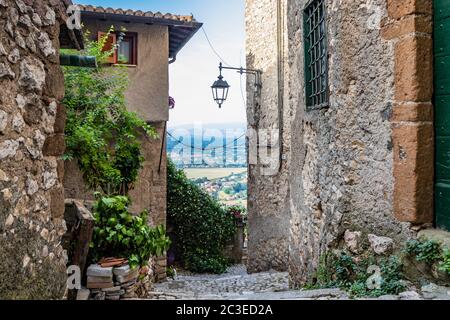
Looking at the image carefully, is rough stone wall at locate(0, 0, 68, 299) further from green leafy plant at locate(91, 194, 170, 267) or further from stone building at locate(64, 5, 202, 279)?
stone building at locate(64, 5, 202, 279)

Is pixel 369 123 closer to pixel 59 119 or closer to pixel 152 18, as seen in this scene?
pixel 59 119

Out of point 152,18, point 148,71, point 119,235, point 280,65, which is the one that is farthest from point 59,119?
point 280,65

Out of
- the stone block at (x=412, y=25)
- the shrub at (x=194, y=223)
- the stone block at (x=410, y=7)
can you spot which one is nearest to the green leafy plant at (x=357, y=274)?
the stone block at (x=412, y=25)

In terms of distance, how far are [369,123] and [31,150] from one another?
2234mm

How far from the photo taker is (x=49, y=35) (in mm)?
2592

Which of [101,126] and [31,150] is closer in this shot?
[31,150]

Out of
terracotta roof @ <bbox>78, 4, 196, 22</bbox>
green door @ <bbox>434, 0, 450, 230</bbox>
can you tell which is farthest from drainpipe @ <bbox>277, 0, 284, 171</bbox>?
green door @ <bbox>434, 0, 450, 230</bbox>

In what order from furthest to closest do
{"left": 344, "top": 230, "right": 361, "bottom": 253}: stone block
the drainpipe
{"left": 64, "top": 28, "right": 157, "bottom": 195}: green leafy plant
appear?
the drainpipe < {"left": 64, "top": 28, "right": 157, "bottom": 195}: green leafy plant < {"left": 344, "top": 230, "right": 361, "bottom": 253}: stone block

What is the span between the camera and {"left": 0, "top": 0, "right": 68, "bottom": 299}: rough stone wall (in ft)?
6.88

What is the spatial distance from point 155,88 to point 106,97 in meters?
1.63

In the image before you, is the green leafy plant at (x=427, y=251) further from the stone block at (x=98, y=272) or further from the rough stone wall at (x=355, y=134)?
the stone block at (x=98, y=272)

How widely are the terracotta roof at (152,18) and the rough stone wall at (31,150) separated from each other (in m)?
5.79

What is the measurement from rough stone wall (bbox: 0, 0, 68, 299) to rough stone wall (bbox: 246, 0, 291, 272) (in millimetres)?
6021

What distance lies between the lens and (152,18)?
8.42m
